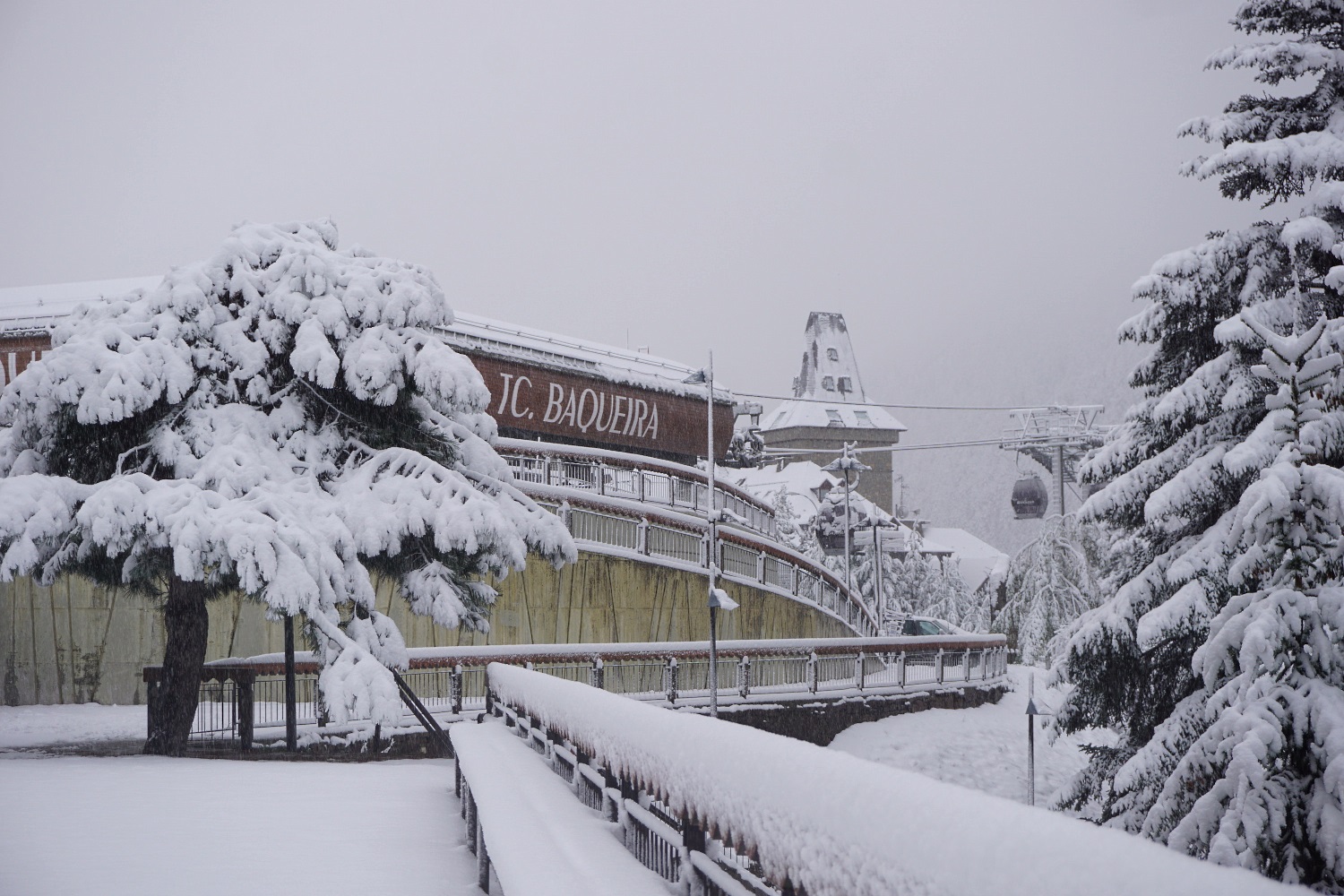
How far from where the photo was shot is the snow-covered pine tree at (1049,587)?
57312mm

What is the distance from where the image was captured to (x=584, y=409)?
39844 millimetres

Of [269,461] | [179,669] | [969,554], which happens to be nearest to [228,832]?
[269,461]

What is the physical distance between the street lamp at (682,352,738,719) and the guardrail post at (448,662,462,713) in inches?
214

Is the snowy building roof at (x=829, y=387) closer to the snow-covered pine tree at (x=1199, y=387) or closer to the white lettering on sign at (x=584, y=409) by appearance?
the white lettering on sign at (x=584, y=409)

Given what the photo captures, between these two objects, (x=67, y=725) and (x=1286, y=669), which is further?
(x=67, y=725)

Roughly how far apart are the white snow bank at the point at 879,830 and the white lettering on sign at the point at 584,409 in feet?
105

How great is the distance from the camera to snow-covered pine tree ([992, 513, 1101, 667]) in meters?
57.3

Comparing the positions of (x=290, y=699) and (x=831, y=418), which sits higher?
(x=831, y=418)

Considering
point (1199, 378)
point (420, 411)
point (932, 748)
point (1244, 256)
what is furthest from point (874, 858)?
point (932, 748)

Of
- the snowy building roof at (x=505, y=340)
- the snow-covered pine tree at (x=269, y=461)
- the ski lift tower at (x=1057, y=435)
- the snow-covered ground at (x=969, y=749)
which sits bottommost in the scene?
the snow-covered ground at (x=969, y=749)

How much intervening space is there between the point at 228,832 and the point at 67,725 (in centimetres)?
1466

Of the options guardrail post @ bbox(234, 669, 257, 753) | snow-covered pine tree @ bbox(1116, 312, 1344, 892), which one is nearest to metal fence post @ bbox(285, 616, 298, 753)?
guardrail post @ bbox(234, 669, 257, 753)

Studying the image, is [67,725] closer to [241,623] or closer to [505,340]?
[241,623]

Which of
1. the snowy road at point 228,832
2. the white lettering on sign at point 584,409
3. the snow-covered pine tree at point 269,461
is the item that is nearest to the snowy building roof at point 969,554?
the white lettering on sign at point 584,409
